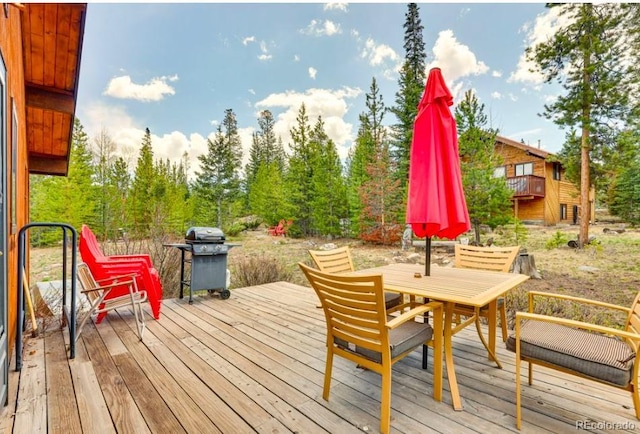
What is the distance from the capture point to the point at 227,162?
20.5 metres

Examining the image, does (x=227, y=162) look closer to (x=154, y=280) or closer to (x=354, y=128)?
(x=354, y=128)

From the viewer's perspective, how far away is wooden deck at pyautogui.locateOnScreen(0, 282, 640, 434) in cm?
184

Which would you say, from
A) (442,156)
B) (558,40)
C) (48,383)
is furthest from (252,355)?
(558,40)

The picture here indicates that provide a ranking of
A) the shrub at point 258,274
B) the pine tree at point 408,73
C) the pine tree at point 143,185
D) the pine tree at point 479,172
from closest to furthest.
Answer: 1. the shrub at point 258,274
2. the pine tree at point 479,172
3. the pine tree at point 408,73
4. the pine tree at point 143,185

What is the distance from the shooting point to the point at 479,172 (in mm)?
9508

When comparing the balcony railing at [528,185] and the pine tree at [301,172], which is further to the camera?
the pine tree at [301,172]

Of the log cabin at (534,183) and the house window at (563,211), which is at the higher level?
the log cabin at (534,183)

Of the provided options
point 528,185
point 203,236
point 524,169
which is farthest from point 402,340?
point 524,169

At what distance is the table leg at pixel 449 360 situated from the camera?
1.99 metres

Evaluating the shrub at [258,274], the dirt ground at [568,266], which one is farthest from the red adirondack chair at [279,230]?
the shrub at [258,274]

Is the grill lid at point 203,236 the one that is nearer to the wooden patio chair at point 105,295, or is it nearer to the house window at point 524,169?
the wooden patio chair at point 105,295

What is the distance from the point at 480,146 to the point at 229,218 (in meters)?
15.6

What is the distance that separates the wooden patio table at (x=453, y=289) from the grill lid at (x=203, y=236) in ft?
9.05

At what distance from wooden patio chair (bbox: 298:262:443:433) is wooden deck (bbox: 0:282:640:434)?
0.21 meters
